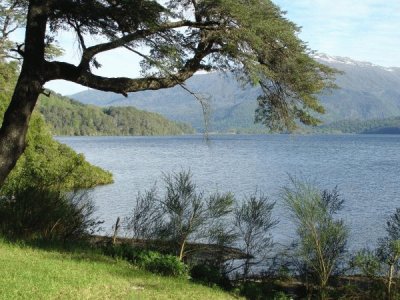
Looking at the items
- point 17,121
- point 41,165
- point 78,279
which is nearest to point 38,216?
point 17,121

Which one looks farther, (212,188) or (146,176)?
(146,176)

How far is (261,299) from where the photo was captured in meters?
9.03

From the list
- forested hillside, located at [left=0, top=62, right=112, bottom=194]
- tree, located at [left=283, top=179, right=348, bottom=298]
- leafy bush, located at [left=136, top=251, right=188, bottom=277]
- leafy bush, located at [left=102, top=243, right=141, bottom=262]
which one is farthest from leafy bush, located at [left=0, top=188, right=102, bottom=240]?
tree, located at [left=283, top=179, right=348, bottom=298]

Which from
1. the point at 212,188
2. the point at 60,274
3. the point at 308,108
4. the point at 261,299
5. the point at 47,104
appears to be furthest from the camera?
the point at 47,104

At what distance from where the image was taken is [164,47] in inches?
329

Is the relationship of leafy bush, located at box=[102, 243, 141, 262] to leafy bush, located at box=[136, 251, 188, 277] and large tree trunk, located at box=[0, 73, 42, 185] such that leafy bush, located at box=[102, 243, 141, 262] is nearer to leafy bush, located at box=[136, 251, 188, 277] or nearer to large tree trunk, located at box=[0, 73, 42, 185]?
leafy bush, located at box=[136, 251, 188, 277]

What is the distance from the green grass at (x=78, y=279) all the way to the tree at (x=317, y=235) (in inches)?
104

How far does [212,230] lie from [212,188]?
24659mm

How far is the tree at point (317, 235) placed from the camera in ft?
32.9

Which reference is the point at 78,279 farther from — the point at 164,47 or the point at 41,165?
the point at 41,165

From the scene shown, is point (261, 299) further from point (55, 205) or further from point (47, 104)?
point (47, 104)

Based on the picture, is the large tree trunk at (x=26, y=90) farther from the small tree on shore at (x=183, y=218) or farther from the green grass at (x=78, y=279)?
the small tree on shore at (x=183, y=218)

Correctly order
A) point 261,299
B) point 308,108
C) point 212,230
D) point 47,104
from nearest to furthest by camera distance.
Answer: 1. point 261,299
2. point 308,108
3. point 212,230
4. point 47,104

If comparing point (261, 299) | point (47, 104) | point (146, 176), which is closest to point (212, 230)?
point (261, 299)
